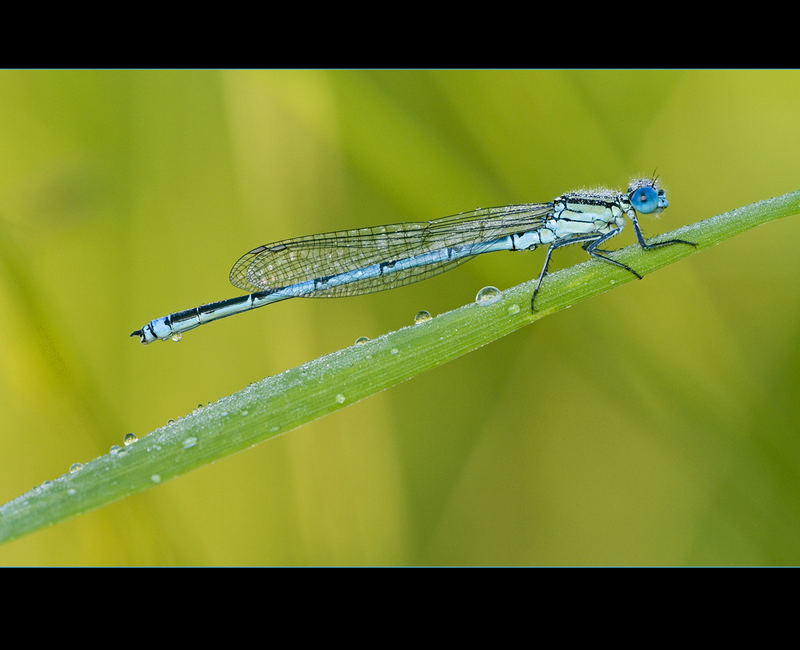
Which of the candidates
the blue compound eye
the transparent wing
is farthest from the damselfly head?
the transparent wing

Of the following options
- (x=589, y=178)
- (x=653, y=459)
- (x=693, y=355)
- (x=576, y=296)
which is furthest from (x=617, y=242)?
(x=576, y=296)

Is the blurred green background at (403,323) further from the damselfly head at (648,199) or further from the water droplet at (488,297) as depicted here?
the water droplet at (488,297)

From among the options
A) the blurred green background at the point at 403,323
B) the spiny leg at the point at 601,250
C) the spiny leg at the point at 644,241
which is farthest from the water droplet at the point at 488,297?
the blurred green background at the point at 403,323

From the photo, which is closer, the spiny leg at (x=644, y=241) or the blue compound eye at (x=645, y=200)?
the spiny leg at (x=644, y=241)

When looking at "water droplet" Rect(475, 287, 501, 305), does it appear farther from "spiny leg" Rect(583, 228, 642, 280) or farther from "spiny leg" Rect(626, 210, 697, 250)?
"spiny leg" Rect(626, 210, 697, 250)

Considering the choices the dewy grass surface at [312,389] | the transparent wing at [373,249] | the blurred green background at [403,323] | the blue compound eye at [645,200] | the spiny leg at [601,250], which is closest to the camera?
the dewy grass surface at [312,389]

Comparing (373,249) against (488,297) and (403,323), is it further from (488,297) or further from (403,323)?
(488,297)
